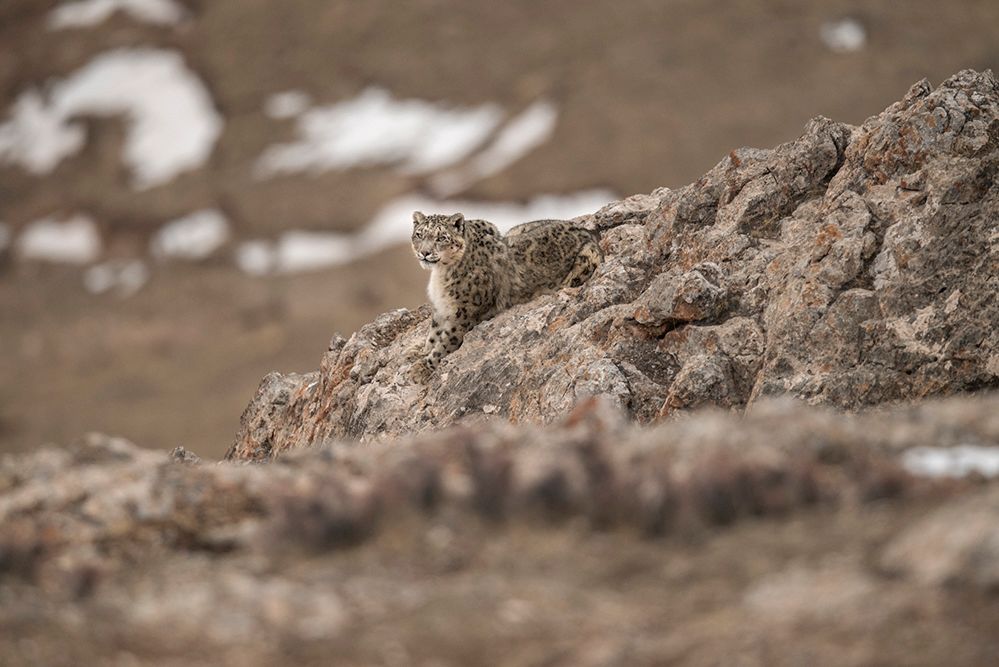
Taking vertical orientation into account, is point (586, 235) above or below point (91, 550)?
above

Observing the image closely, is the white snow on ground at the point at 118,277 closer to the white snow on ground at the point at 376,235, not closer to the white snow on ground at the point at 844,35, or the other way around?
the white snow on ground at the point at 376,235

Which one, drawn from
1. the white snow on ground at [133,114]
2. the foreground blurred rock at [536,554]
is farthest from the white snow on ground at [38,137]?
the foreground blurred rock at [536,554]

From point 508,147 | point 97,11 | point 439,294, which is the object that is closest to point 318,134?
point 508,147

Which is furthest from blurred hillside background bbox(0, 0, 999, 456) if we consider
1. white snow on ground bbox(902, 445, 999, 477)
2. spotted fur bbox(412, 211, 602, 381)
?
white snow on ground bbox(902, 445, 999, 477)

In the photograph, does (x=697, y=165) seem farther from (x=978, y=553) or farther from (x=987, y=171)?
(x=978, y=553)

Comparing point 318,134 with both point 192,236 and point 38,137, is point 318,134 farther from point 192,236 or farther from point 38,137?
point 38,137

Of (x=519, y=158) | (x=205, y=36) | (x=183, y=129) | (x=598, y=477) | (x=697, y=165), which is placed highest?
(x=205, y=36)

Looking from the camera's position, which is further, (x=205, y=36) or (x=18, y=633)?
(x=205, y=36)

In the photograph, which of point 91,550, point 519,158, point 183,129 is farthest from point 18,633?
point 183,129
